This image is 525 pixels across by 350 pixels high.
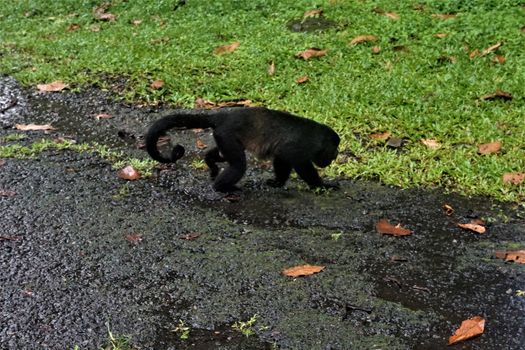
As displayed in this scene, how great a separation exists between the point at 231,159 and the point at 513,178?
237 cm

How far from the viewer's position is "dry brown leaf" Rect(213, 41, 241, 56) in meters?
8.45

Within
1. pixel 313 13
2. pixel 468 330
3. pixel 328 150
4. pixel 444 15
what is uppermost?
pixel 444 15

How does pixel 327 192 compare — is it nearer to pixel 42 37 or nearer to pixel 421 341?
pixel 421 341

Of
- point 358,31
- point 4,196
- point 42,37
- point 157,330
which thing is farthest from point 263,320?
point 42,37

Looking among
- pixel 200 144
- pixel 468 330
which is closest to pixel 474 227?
pixel 468 330

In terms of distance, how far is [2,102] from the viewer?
7.47 metres

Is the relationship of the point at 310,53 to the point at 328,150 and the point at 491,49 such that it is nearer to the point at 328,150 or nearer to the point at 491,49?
the point at 491,49

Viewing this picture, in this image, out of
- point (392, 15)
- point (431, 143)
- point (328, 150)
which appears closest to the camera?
point (328, 150)

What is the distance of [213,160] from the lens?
18.1 ft

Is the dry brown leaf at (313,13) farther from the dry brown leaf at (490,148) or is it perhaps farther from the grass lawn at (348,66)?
the dry brown leaf at (490,148)

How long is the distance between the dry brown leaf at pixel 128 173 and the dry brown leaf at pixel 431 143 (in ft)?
8.82

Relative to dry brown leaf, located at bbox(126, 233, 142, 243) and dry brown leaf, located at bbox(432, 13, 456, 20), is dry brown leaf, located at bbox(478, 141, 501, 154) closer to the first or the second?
dry brown leaf, located at bbox(126, 233, 142, 243)

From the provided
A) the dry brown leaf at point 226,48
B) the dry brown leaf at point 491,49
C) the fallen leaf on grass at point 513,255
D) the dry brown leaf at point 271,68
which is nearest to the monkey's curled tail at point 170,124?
the fallen leaf on grass at point 513,255

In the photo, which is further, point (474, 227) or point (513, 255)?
point (474, 227)
